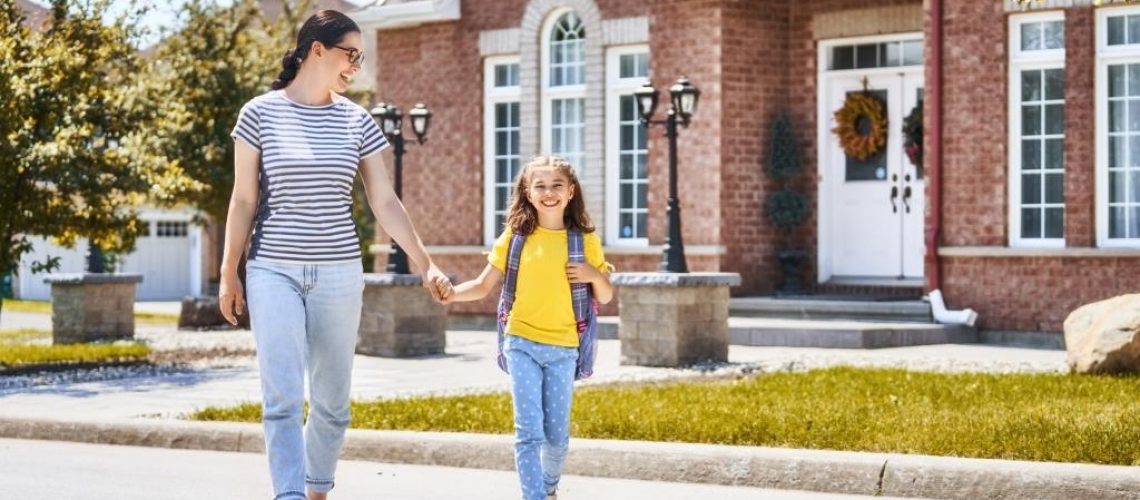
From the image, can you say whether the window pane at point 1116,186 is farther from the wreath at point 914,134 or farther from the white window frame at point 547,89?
the white window frame at point 547,89

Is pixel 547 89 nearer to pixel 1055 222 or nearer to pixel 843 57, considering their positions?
pixel 843 57

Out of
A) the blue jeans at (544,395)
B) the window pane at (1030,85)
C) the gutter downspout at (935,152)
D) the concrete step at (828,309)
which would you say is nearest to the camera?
the blue jeans at (544,395)

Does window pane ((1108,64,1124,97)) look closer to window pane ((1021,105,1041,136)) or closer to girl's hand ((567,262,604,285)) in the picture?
window pane ((1021,105,1041,136))

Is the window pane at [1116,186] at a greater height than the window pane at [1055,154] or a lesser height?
lesser

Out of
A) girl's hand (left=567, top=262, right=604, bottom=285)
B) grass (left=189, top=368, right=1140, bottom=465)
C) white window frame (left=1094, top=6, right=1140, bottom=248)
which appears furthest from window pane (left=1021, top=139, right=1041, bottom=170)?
girl's hand (left=567, top=262, right=604, bottom=285)

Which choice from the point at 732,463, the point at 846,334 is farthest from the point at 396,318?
the point at 732,463

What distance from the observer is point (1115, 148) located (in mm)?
17938

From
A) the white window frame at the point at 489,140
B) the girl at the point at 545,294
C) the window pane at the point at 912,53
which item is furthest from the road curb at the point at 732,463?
the white window frame at the point at 489,140

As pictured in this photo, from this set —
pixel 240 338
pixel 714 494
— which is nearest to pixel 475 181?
pixel 240 338

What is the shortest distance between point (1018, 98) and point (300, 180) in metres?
13.2

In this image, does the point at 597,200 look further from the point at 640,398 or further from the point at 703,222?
the point at 640,398

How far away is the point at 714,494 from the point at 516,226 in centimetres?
197

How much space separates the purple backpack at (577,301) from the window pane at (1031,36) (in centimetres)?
1193

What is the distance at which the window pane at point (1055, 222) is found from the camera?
1831 cm
